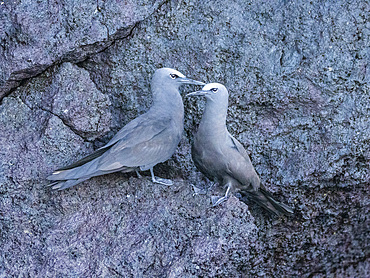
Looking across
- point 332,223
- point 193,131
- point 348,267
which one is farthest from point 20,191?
point 348,267

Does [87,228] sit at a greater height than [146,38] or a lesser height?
lesser

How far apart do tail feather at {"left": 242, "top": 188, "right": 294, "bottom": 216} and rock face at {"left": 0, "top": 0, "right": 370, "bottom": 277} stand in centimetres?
16

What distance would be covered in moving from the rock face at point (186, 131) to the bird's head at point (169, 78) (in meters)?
0.32

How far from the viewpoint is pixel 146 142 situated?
419 cm

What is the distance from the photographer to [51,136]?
4.28m

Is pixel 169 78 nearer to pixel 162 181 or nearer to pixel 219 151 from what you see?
pixel 219 151

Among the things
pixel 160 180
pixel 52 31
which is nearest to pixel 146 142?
pixel 160 180

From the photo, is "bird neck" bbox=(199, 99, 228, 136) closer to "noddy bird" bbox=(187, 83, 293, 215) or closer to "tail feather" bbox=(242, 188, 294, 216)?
"noddy bird" bbox=(187, 83, 293, 215)

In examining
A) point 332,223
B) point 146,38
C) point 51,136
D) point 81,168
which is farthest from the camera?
point 332,223

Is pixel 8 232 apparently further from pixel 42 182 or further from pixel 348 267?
pixel 348 267

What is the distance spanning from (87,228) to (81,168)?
20.3 inches

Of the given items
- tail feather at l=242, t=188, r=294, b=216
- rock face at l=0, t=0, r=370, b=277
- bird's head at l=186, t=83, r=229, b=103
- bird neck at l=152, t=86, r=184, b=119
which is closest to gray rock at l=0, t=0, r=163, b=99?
rock face at l=0, t=0, r=370, b=277

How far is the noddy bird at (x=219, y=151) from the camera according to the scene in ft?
14.0

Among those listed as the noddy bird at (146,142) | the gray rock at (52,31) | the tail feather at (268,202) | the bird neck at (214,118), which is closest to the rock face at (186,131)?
the gray rock at (52,31)
